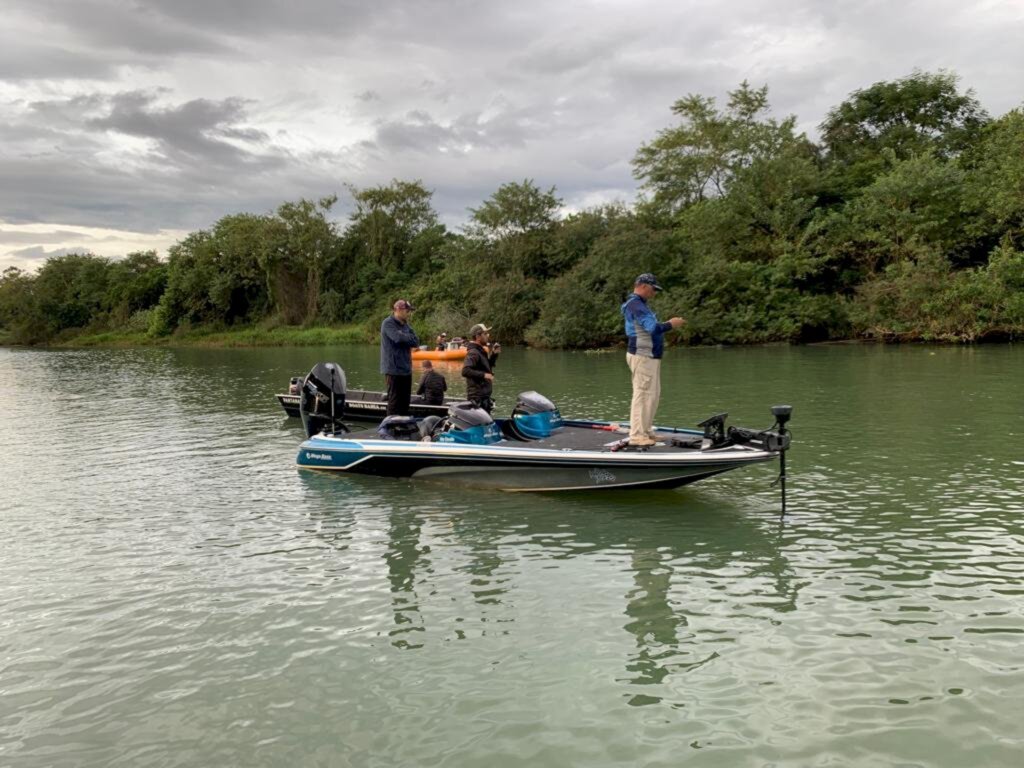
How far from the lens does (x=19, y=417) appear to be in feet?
64.3

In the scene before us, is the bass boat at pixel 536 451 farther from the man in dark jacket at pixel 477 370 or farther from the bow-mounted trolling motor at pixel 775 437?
the man in dark jacket at pixel 477 370

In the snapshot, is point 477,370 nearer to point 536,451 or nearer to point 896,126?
point 536,451

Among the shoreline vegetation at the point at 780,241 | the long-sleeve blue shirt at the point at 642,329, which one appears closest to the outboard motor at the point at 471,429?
the long-sleeve blue shirt at the point at 642,329

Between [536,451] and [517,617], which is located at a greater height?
[536,451]

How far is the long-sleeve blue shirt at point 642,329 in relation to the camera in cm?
917

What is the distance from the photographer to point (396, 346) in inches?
472

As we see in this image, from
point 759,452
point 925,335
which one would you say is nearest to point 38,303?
point 925,335

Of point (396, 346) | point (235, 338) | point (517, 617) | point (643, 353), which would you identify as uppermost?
point (235, 338)

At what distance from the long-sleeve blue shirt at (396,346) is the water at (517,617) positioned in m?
2.00

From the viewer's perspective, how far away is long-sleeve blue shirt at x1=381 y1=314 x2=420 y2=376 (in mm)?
11859

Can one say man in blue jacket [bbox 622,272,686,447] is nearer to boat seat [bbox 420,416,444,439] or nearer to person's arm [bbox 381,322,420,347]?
boat seat [bbox 420,416,444,439]

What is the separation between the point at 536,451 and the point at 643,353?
6.01 ft

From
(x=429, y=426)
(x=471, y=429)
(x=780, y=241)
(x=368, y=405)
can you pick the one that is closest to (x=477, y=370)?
(x=429, y=426)

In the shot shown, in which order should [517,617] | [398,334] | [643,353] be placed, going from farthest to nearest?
[398,334], [643,353], [517,617]
